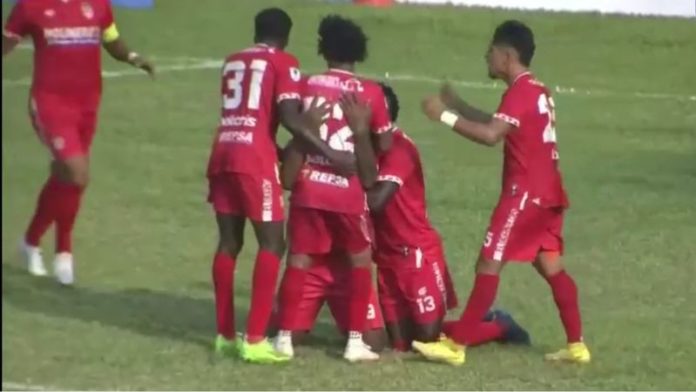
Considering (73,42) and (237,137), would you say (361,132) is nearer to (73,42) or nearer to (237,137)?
(237,137)

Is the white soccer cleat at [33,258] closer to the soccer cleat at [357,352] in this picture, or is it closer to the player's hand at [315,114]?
the player's hand at [315,114]

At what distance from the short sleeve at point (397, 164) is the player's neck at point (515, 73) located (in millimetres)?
577

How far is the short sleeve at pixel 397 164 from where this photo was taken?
6.43 m

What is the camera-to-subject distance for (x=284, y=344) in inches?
253

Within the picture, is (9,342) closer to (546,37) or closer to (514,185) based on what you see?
(514,185)

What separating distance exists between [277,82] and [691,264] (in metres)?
4.46

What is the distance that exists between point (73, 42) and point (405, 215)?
1.71 meters

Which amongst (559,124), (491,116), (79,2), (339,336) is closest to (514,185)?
(491,116)

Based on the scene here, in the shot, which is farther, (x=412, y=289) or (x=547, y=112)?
(x=412, y=289)

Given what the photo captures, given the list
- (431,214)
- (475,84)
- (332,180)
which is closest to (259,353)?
(332,180)

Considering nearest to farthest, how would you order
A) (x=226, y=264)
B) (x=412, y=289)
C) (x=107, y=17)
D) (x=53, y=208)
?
1. (x=53, y=208)
2. (x=226, y=264)
3. (x=107, y=17)
4. (x=412, y=289)

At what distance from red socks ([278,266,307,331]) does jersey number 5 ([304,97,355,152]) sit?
0.62 m

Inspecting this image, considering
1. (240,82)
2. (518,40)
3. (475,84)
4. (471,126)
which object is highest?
(518,40)

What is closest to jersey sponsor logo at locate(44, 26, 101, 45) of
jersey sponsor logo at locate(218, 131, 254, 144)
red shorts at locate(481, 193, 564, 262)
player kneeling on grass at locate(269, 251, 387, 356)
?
jersey sponsor logo at locate(218, 131, 254, 144)
